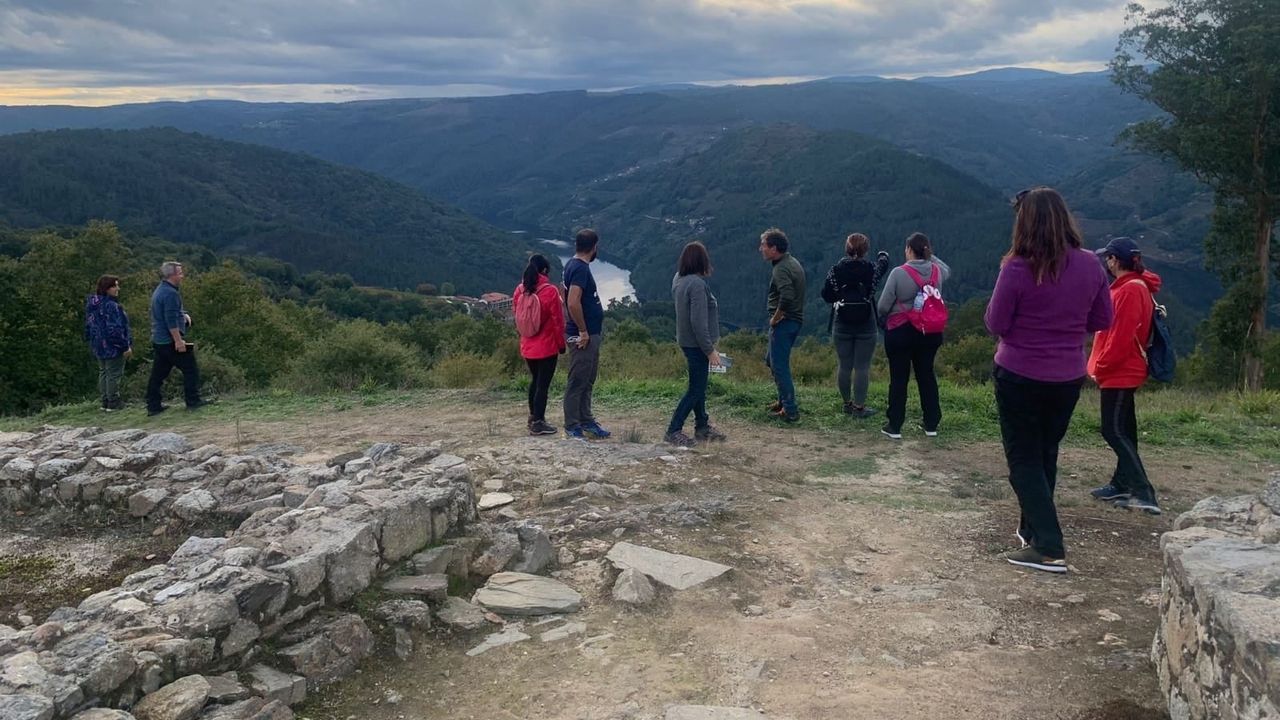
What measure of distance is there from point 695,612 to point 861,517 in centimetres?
206

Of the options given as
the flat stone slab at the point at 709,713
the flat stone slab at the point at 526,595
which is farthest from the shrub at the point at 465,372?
the flat stone slab at the point at 709,713

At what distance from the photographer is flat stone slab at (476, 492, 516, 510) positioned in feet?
20.4

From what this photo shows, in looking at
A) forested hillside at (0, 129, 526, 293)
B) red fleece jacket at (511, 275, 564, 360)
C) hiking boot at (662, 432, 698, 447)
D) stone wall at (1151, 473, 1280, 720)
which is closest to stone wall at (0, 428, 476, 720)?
red fleece jacket at (511, 275, 564, 360)

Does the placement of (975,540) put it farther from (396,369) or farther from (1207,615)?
(396,369)

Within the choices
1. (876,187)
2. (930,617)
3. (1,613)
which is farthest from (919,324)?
(876,187)

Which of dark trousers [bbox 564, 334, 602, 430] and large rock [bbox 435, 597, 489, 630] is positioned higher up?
dark trousers [bbox 564, 334, 602, 430]

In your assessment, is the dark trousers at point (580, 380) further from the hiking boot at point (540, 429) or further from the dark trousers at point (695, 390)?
the dark trousers at point (695, 390)

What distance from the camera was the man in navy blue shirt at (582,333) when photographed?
25.4ft

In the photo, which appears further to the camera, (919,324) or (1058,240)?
(919,324)

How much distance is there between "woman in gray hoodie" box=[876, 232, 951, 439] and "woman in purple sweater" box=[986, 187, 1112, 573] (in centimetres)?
297

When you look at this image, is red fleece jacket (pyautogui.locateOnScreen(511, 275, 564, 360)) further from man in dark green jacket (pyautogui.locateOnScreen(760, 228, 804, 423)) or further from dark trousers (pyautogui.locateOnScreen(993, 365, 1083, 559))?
dark trousers (pyautogui.locateOnScreen(993, 365, 1083, 559))

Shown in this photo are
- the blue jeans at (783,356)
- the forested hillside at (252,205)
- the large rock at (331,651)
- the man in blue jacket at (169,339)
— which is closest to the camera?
the large rock at (331,651)

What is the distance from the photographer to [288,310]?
40844mm

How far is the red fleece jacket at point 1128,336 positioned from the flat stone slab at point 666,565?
3.36m
